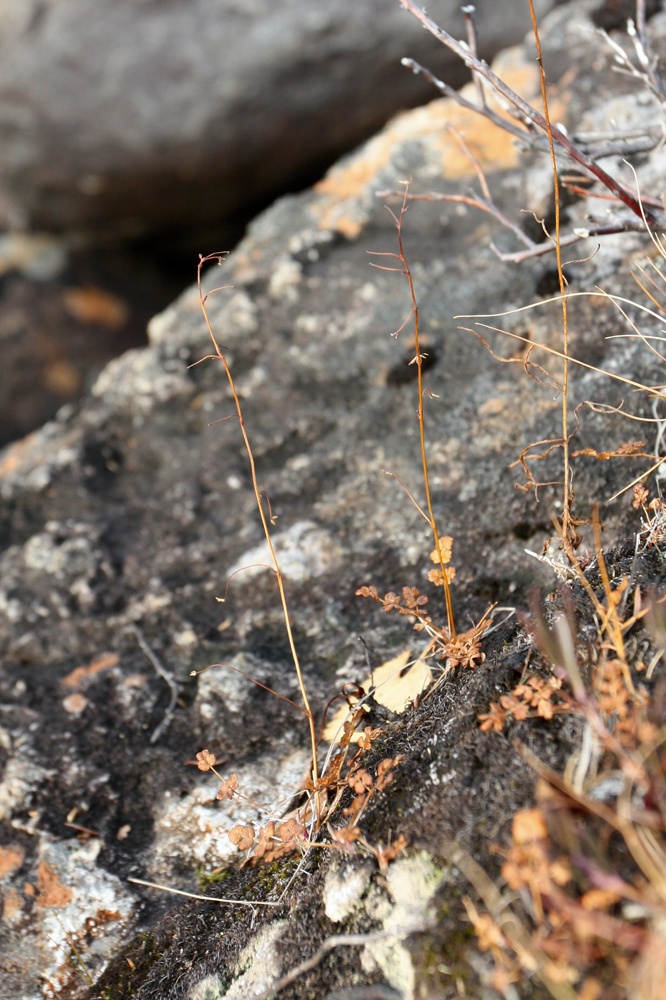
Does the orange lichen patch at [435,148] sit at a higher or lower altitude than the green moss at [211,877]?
higher

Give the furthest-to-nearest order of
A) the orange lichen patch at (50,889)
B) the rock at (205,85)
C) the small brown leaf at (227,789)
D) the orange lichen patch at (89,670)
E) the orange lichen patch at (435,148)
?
the rock at (205,85), the orange lichen patch at (435,148), the orange lichen patch at (89,670), the orange lichen patch at (50,889), the small brown leaf at (227,789)

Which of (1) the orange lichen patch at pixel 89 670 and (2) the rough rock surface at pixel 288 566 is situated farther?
(1) the orange lichen patch at pixel 89 670

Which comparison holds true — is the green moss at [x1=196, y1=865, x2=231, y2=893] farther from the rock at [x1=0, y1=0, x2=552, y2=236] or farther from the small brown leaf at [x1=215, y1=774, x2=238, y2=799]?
the rock at [x1=0, y1=0, x2=552, y2=236]

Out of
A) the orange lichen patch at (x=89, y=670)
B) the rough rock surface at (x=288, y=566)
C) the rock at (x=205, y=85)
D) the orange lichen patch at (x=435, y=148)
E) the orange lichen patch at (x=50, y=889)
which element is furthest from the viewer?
the rock at (x=205, y=85)

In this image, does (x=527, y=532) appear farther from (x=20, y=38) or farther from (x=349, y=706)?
(x=20, y=38)

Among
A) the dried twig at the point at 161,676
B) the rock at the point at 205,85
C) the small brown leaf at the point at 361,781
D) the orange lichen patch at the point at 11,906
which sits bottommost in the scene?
the orange lichen patch at the point at 11,906

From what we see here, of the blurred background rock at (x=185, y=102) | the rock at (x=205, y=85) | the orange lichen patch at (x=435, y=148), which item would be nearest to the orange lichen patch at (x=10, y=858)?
the orange lichen patch at (x=435, y=148)

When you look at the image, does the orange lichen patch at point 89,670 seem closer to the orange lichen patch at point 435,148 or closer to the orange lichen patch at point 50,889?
the orange lichen patch at point 50,889

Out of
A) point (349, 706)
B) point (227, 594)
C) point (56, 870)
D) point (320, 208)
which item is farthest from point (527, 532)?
point (320, 208)
